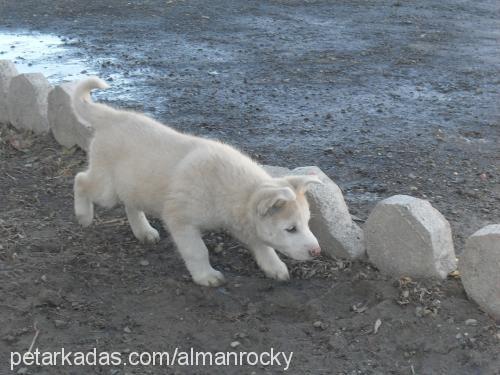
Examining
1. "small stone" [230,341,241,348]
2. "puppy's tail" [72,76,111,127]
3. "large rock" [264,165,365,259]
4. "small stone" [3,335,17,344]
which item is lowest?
"small stone" [3,335,17,344]

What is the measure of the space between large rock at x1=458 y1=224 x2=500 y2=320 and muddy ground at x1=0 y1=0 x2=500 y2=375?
0.31 ft

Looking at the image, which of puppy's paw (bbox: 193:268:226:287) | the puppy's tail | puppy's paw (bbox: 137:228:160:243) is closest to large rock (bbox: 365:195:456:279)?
puppy's paw (bbox: 193:268:226:287)

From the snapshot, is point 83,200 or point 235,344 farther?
point 83,200

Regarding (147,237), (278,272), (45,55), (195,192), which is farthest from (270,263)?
(45,55)

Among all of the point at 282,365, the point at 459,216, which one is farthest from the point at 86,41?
the point at 282,365

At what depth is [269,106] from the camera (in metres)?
7.98

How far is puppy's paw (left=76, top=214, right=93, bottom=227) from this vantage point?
5500 millimetres

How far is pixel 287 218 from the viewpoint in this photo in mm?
4500

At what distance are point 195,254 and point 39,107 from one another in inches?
128

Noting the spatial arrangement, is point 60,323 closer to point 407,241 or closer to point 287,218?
point 287,218

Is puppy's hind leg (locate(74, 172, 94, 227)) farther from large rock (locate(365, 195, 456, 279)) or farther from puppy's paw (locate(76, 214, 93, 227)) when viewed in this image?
large rock (locate(365, 195, 456, 279))

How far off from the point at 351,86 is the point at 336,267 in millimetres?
4176

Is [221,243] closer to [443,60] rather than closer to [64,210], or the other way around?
[64,210]

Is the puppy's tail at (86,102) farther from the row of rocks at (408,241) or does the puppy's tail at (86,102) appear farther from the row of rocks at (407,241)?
the row of rocks at (408,241)
